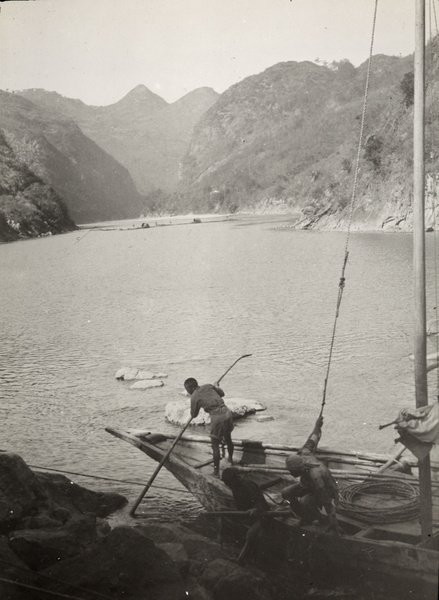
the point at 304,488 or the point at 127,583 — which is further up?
the point at 304,488

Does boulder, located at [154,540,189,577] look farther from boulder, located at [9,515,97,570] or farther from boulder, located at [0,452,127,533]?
boulder, located at [0,452,127,533]

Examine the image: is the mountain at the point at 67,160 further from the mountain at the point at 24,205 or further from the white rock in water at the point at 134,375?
the white rock in water at the point at 134,375

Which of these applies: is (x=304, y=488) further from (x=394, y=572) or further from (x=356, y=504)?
(x=394, y=572)

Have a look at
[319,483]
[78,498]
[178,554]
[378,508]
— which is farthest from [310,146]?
[178,554]

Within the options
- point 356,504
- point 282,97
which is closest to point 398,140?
point 356,504

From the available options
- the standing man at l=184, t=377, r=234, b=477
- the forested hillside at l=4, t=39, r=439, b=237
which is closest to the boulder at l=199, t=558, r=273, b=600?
the standing man at l=184, t=377, r=234, b=477
